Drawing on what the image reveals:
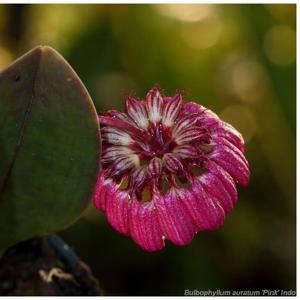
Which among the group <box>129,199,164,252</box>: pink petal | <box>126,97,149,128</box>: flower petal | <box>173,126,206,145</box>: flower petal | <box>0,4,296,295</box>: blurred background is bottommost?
<box>0,4,296,295</box>: blurred background

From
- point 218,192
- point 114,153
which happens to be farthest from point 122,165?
point 218,192

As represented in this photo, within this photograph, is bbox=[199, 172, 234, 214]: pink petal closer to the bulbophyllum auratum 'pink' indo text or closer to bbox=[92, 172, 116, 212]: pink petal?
the bulbophyllum auratum 'pink' indo text

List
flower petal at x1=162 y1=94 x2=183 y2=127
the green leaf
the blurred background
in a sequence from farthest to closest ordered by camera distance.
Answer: the blurred background < flower petal at x1=162 y1=94 x2=183 y2=127 < the green leaf

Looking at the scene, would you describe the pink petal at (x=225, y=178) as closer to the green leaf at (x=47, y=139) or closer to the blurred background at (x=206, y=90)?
the green leaf at (x=47, y=139)

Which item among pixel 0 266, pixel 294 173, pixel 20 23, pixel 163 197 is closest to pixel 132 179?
pixel 163 197

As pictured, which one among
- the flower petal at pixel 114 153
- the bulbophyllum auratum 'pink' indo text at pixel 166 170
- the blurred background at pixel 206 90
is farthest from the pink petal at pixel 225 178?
the blurred background at pixel 206 90

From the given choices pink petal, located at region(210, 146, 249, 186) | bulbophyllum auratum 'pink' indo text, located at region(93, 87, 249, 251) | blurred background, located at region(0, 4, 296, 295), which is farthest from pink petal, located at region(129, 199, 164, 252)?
blurred background, located at region(0, 4, 296, 295)

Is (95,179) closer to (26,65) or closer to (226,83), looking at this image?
(26,65)
